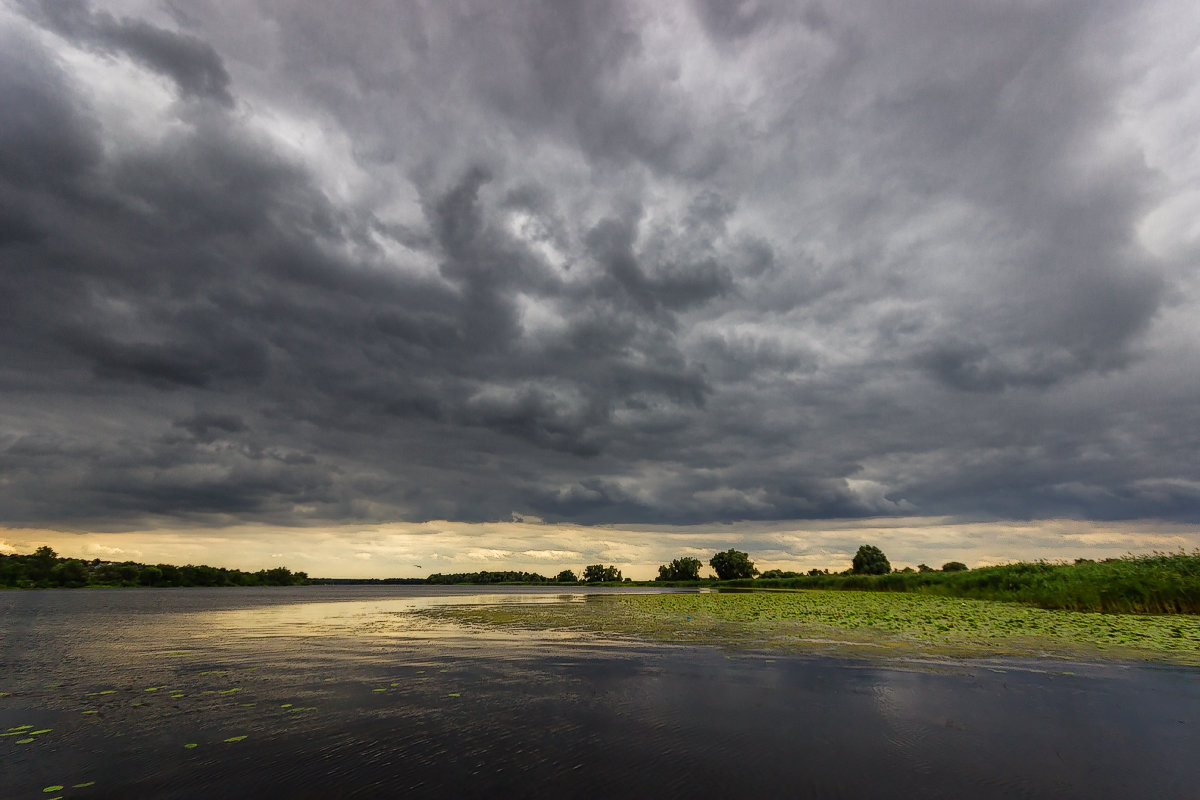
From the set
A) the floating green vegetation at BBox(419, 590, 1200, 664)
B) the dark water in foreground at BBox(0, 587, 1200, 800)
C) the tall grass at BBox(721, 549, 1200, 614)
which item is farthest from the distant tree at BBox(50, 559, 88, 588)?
the tall grass at BBox(721, 549, 1200, 614)

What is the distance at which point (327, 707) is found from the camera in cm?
1212

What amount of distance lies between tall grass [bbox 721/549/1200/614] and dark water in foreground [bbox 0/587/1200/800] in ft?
87.2

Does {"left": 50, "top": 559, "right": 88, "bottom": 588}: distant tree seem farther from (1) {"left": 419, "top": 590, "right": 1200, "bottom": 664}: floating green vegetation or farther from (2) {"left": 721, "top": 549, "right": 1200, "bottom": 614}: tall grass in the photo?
(2) {"left": 721, "top": 549, "right": 1200, "bottom": 614}: tall grass

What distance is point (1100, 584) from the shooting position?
129 ft

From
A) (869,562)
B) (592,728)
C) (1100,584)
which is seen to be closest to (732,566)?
(869,562)

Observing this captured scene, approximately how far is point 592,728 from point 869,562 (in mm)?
154200

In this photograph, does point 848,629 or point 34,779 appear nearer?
point 34,779

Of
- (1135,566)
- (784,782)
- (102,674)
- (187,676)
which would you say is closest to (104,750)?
(187,676)

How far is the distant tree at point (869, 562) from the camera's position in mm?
139500

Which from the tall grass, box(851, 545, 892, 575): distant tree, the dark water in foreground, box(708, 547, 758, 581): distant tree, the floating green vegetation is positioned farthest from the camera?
box(708, 547, 758, 581): distant tree

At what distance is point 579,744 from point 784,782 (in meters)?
3.59

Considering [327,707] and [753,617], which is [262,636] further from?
[753,617]

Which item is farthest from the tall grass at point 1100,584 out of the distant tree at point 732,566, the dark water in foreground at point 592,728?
the distant tree at point 732,566

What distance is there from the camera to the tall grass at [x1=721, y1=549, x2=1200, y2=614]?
35250 millimetres
